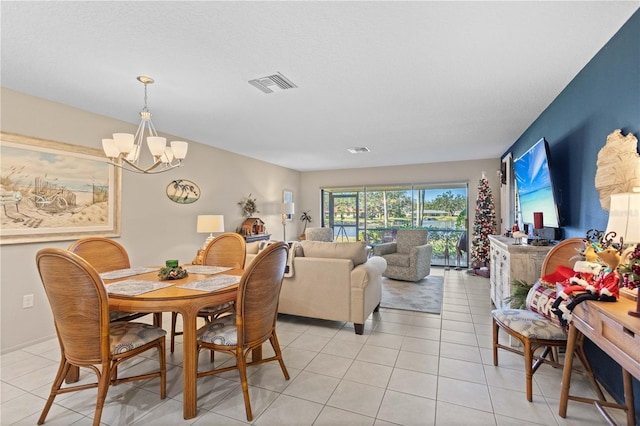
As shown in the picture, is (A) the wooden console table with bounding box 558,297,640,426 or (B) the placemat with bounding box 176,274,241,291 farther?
(B) the placemat with bounding box 176,274,241,291

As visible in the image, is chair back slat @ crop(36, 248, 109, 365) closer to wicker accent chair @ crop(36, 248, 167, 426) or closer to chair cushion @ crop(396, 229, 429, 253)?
wicker accent chair @ crop(36, 248, 167, 426)

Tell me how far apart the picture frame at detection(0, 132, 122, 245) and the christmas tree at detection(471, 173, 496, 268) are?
6088mm

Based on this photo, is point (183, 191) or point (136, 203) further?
point (183, 191)

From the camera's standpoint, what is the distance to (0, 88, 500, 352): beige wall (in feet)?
9.38

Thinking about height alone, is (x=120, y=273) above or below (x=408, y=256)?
above

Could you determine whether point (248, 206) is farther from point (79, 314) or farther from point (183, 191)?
point (79, 314)

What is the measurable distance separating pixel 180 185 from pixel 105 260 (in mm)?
2087

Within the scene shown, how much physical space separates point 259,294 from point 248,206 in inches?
163

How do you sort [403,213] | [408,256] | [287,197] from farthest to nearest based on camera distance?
1. [287,197]
2. [403,213]
3. [408,256]

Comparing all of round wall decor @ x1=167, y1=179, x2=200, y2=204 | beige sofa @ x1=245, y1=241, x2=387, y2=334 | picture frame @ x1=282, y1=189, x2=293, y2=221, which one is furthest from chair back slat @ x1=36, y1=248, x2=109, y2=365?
picture frame @ x1=282, y1=189, x2=293, y2=221

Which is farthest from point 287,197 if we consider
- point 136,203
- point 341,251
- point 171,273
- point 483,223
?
point 171,273

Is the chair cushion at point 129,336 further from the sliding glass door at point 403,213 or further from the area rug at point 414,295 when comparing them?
the sliding glass door at point 403,213

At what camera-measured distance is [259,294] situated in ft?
6.43

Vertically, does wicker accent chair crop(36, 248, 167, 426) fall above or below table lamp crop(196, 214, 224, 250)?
below
